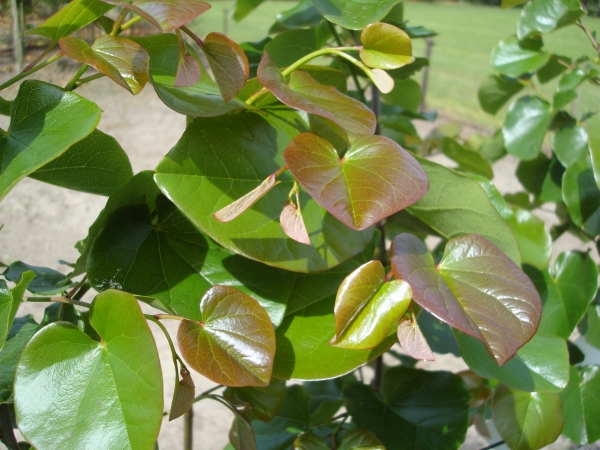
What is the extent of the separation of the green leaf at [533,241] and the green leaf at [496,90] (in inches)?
9.6

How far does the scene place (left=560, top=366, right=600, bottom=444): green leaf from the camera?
0.41 meters

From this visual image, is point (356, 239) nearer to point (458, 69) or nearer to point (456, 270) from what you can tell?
point (456, 270)

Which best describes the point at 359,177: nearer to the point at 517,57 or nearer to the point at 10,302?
the point at 10,302

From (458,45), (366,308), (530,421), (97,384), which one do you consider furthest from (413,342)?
(458,45)

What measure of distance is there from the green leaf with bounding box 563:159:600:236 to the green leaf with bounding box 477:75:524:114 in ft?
0.68

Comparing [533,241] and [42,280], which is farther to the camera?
[533,241]

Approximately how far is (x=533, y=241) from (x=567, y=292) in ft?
0.17

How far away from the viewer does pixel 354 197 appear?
0.67ft

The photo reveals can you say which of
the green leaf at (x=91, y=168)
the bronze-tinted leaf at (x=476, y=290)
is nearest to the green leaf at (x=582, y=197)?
the bronze-tinted leaf at (x=476, y=290)

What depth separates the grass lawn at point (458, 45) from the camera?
137 inches

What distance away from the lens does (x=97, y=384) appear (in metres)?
0.20

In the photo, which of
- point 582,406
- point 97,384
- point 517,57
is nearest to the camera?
point 97,384

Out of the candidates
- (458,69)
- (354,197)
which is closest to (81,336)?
(354,197)

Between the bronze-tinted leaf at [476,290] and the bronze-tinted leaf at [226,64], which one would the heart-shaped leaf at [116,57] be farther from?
the bronze-tinted leaf at [476,290]
